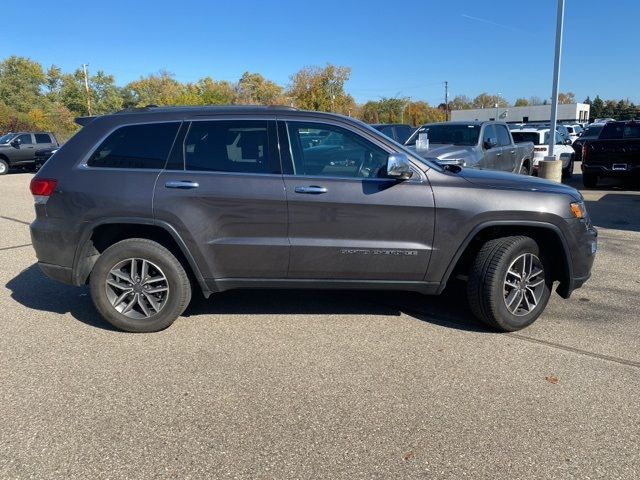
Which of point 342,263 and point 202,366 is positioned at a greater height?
point 342,263

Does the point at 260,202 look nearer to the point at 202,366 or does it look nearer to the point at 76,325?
the point at 202,366

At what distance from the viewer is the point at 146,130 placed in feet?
15.0

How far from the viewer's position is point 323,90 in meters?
60.9

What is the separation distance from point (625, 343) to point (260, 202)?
3272 mm

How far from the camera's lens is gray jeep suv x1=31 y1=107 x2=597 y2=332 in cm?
438

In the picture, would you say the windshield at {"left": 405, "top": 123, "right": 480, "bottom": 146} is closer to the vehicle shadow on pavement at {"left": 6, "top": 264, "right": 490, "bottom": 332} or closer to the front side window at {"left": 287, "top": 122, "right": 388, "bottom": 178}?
the vehicle shadow on pavement at {"left": 6, "top": 264, "right": 490, "bottom": 332}

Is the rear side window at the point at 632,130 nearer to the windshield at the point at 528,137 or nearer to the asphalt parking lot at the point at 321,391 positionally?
the windshield at the point at 528,137

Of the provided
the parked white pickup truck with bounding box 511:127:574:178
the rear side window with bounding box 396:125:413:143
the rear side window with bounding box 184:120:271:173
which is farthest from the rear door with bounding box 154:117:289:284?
the rear side window with bounding box 396:125:413:143

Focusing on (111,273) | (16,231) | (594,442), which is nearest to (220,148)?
(111,273)

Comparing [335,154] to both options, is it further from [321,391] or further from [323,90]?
[323,90]

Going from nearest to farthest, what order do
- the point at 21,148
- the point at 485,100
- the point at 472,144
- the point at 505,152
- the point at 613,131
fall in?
1. the point at 472,144
2. the point at 505,152
3. the point at 613,131
4. the point at 21,148
5. the point at 485,100

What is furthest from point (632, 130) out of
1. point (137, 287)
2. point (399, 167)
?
point (137, 287)

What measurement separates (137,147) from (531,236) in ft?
11.7

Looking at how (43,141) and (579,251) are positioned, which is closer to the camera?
(579,251)
